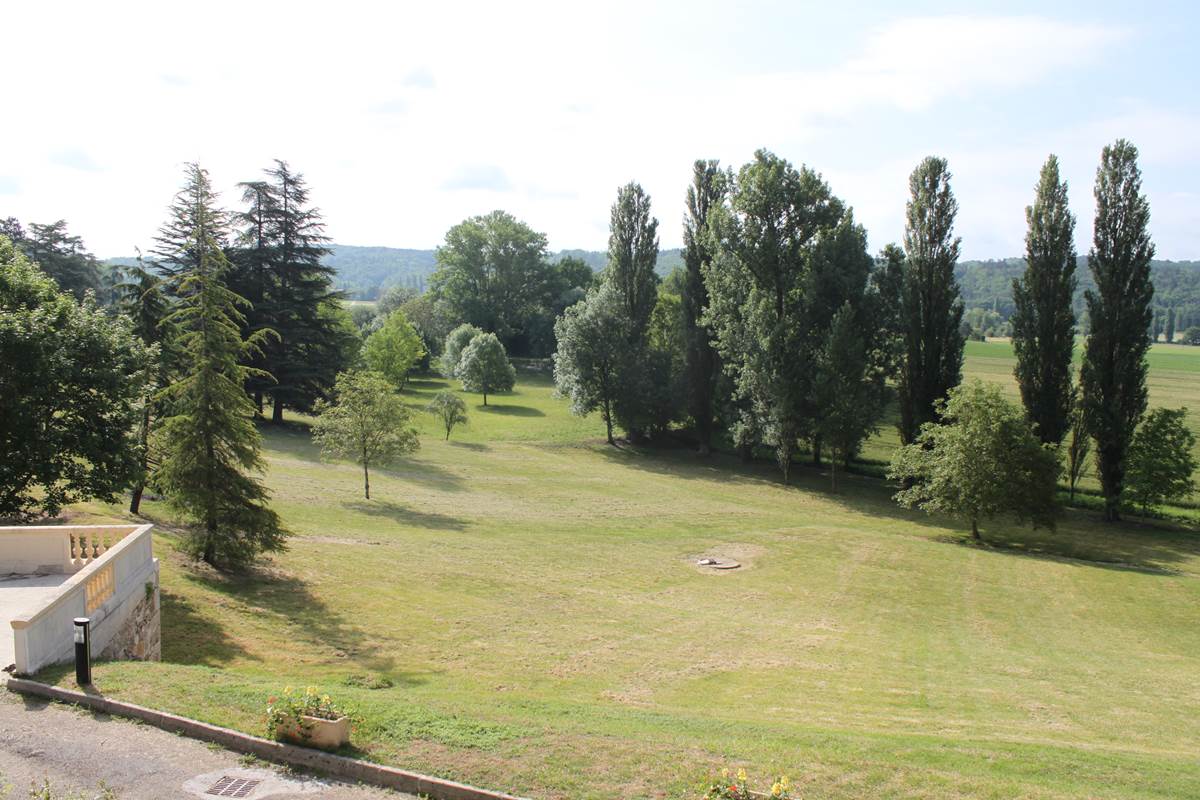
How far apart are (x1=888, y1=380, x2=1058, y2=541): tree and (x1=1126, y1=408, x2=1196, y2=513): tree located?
729 cm

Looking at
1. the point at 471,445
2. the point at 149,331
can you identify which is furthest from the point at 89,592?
the point at 471,445

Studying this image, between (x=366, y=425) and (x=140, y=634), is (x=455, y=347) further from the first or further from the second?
(x=140, y=634)

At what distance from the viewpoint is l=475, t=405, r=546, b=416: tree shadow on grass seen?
6769 cm

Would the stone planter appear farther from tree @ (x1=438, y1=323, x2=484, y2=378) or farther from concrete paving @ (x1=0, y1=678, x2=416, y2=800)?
tree @ (x1=438, y1=323, x2=484, y2=378)

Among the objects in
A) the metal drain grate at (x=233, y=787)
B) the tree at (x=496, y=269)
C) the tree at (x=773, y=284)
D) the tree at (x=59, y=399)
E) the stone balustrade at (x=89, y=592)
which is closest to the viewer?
the metal drain grate at (x=233, y=787)

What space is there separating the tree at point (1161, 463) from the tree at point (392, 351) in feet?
176

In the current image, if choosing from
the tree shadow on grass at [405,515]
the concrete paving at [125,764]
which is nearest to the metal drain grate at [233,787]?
the concrete paving at [125,764]

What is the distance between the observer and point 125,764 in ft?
28.6

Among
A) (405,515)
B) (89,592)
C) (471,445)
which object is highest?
(89,592)

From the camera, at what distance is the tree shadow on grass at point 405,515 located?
29.9 m

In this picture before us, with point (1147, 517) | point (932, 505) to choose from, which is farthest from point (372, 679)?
point (1147, 517)

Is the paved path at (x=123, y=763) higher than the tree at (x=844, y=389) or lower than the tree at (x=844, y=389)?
lower

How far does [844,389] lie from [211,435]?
32524 mm

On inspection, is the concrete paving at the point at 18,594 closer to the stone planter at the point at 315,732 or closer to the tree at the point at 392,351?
the stone planter at the point at 315,732
